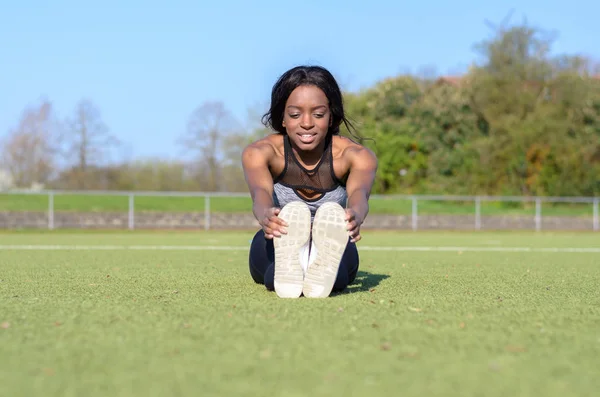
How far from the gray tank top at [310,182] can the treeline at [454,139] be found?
1102 inches

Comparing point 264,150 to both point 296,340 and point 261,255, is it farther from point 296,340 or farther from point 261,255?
point 296,340

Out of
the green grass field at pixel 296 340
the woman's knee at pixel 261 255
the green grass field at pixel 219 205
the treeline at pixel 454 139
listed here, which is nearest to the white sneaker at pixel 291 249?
the green grass field at pixel 296 340

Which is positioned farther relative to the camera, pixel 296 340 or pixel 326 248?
pixel 326 248

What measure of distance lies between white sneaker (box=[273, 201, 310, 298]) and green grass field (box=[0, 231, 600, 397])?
0.11m

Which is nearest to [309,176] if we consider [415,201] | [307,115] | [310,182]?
[310,182]

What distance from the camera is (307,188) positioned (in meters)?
4.16

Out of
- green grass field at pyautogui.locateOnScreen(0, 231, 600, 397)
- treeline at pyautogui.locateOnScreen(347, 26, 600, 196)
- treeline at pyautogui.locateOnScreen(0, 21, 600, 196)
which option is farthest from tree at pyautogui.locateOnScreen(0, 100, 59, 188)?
green grass field at pyautogui.locateOnScreen(0, 231, 600, 397)

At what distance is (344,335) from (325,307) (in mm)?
728

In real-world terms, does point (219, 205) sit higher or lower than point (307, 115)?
lower

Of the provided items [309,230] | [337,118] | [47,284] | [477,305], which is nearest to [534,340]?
[477,305]

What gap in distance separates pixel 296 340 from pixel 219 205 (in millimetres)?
21157

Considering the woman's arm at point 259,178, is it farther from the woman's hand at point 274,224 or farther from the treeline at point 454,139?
the treeline at point 454,139

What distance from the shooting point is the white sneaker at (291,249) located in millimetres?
3441

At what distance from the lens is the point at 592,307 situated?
340cm
